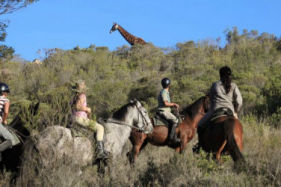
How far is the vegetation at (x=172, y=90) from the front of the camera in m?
6.34

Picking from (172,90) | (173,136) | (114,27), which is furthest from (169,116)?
(114,27)

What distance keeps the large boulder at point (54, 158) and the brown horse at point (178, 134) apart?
2846 millimetres

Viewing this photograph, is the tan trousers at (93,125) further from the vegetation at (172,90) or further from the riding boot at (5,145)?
the riding boot at (5,145)

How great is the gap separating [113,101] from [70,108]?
47.0 ft

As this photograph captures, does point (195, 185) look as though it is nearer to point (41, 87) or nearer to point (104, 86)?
point (104, 86)

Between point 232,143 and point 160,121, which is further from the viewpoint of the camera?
point 160,121

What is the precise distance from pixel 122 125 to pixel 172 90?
40.7ft

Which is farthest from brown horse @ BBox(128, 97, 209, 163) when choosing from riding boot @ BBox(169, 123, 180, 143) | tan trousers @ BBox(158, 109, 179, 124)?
tan trousers @ BBox(158, 109, 179, 124)

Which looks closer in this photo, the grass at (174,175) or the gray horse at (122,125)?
the grass at (174,175)

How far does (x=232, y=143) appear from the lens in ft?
21.4

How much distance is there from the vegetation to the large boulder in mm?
411

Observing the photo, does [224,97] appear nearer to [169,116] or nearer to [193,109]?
[169,116]

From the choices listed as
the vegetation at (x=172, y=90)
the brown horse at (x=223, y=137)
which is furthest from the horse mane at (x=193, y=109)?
the brown horse at (x=223, y=137)

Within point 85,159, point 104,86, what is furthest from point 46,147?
point 104,86
